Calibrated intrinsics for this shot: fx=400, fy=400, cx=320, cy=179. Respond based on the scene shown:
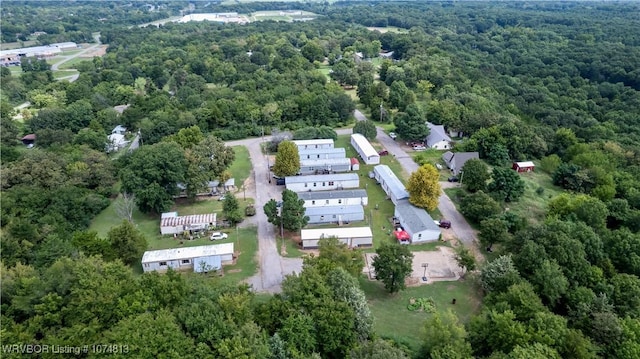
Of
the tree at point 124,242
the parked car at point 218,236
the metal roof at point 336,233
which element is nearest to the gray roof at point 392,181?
the metal roof at point 336,233

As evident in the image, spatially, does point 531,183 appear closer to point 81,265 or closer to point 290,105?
point 290,105

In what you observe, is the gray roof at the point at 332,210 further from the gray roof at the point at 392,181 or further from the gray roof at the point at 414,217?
the gray roof at the point at 392,181

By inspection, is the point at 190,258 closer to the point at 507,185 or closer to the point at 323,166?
the point at 323,166

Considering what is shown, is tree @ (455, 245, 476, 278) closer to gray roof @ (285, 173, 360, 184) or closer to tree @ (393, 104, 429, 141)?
gray roof @ (285, 173, 360, 184)

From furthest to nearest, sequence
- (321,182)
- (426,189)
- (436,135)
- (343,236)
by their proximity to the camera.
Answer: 1. (436,135)
2. (321,182)
3. (426,189)
4. (343,236)

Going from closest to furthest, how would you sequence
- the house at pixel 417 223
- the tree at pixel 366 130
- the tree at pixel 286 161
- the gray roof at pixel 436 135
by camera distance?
the house at pixel 417 223 < the tree at pixel 286 161 < the gray roof at pixel 436 135 < the tree at pixel 366 130

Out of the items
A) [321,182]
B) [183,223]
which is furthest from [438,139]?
[183,223]

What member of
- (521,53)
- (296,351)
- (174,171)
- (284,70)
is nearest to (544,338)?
(296,351)
